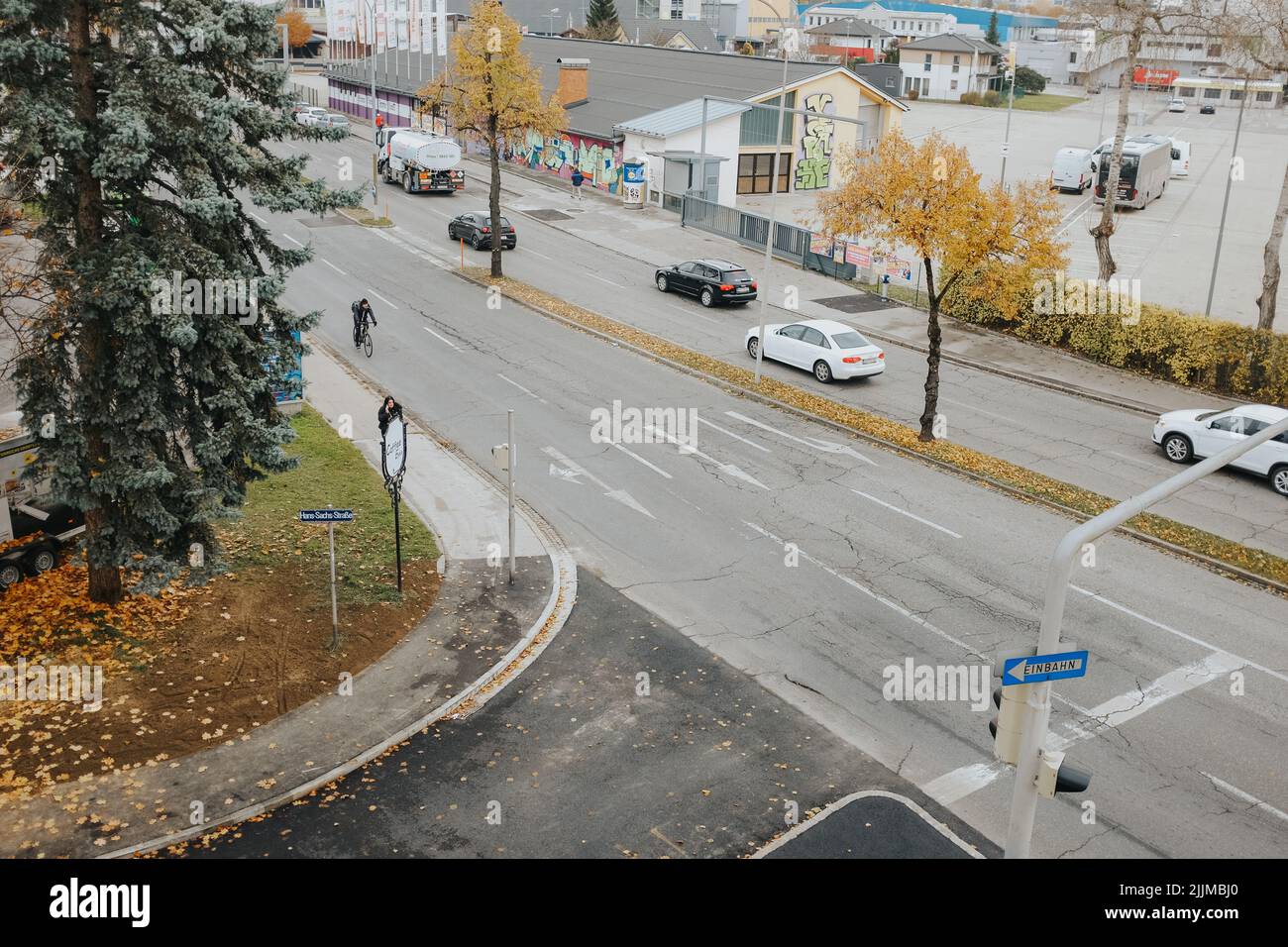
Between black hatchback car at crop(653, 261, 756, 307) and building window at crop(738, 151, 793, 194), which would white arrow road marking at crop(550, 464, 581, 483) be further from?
building window at crop(738, 151, 793, 194)

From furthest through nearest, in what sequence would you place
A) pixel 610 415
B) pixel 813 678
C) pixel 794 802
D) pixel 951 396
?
pixel 951 396
pixel 610 415
pixel 813 678
pixel 794 802

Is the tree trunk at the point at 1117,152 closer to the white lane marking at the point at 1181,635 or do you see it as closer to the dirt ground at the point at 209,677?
the white lane marking at the point at 1181,635

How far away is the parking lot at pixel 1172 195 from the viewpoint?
1704 inches

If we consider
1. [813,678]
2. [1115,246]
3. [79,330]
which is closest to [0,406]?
[79,330]

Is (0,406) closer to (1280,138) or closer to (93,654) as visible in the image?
(93,654)

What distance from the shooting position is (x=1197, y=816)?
1299 centimetres

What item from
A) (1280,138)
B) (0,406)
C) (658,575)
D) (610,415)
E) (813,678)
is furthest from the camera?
(1280,138)

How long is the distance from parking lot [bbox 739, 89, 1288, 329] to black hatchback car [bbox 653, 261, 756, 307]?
13.7 feet

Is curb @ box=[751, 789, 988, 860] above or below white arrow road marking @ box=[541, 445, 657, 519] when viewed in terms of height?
below

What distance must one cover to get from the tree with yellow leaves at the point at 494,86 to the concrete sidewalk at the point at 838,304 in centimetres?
748

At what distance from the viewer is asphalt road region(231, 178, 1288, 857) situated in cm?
1366

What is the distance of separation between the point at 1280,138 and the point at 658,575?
90.0 m

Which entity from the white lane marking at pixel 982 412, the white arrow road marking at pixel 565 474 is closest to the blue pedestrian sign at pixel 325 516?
the white arrow road marking at pixel 565 474

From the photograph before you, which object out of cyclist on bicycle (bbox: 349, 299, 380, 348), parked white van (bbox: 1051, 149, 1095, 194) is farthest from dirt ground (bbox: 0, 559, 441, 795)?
parked white van (bbox: 1051, 149, 1095, 194)
